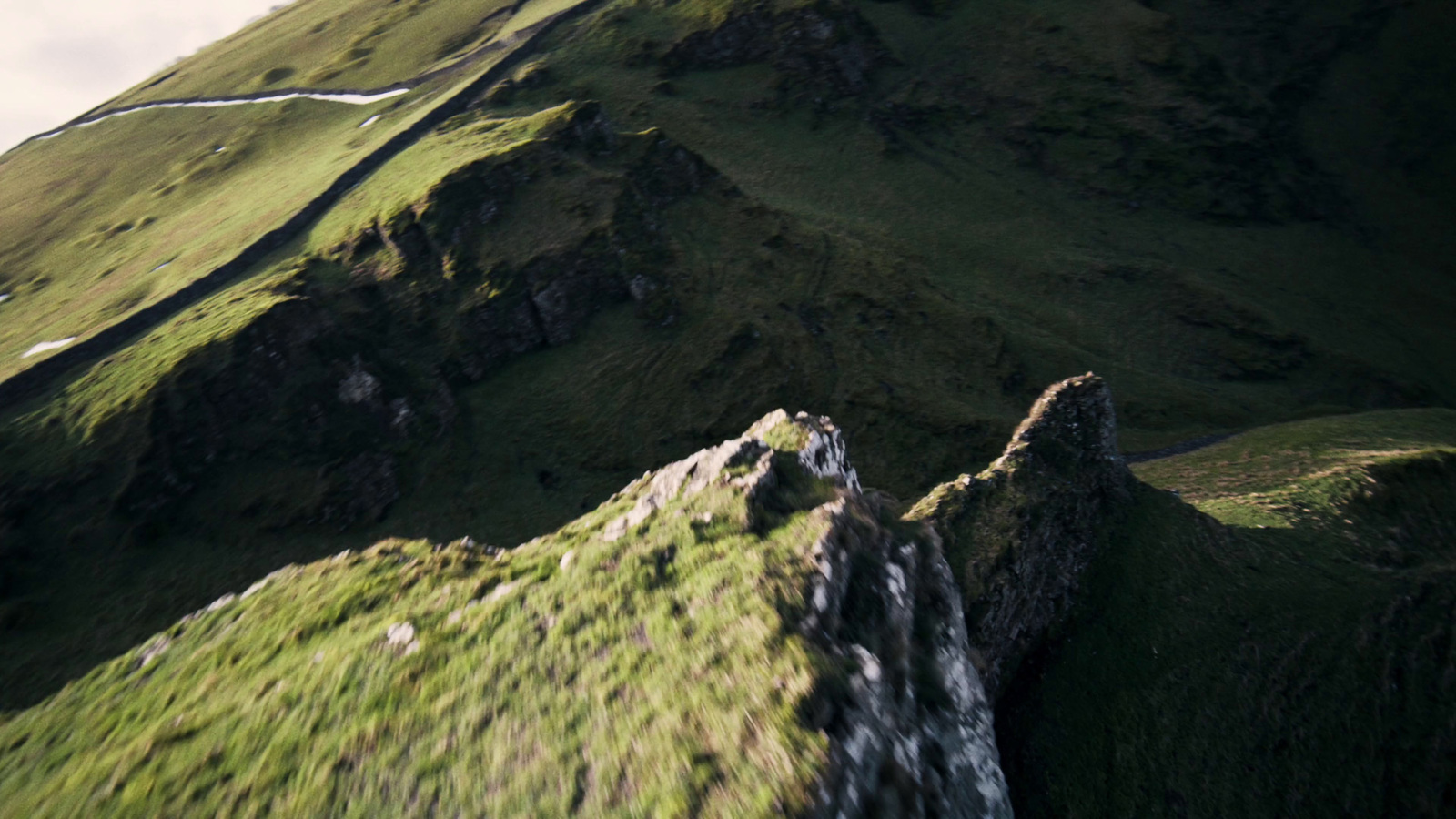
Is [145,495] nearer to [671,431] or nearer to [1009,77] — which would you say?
[671,431]

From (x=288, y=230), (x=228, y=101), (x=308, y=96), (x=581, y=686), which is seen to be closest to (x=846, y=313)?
(x=581, y=686)

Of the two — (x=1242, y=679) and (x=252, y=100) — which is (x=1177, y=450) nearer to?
(x=1242, y=679)

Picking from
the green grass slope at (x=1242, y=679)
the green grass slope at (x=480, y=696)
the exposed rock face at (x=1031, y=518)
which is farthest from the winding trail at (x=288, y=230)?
the green grass slope at (x=1242, y=679)

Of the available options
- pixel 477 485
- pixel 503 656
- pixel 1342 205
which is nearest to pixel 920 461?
pixel 477 485

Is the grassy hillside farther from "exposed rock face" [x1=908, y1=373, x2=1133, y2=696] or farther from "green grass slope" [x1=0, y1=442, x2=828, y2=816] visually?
"green grass slope" [x1=0, y1=442, x2=828, y2=816]

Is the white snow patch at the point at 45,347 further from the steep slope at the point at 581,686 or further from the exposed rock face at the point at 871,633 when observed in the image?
the exposed rock face at the point at 871,633

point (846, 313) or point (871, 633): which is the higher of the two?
point (871, 633)
